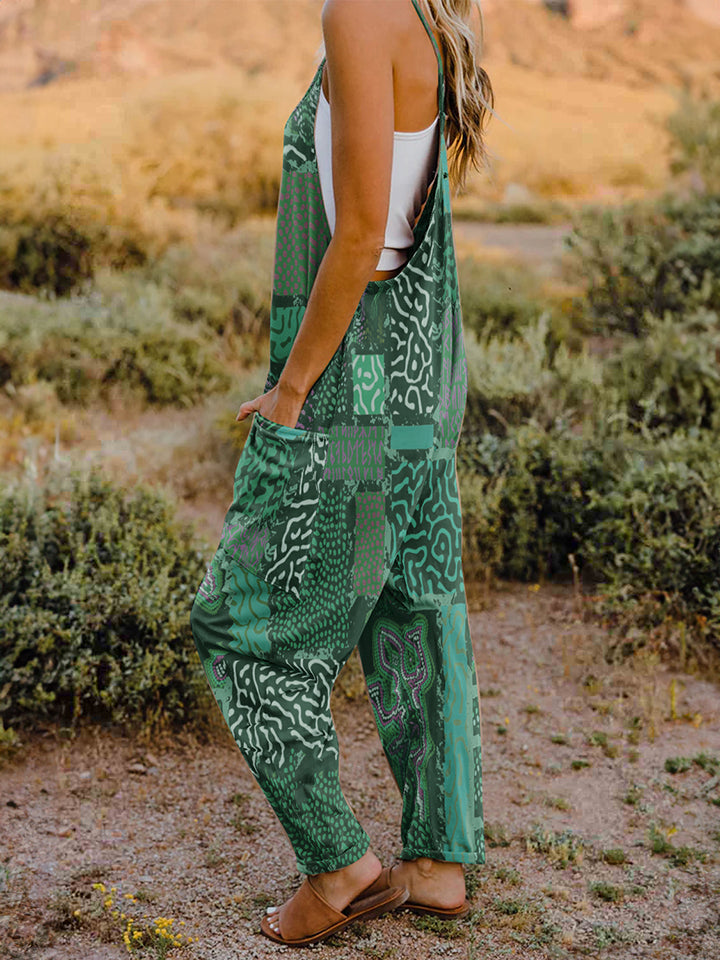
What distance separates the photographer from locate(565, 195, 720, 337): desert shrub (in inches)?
233

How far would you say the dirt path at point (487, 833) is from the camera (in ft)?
6.73

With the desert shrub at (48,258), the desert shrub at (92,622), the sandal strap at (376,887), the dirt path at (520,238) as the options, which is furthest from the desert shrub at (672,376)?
the desert shrub at (48,258)

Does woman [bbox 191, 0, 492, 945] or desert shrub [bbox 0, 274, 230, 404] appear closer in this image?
woman [bbox 191, 0, 492, 945]

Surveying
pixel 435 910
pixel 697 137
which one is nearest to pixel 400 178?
pixel 435 910

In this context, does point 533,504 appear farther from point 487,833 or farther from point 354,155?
point 354,155

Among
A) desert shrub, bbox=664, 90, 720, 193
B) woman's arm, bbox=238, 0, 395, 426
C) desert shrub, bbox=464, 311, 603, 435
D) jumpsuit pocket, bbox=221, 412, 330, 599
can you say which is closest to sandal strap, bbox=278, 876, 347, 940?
jumpsuit pocket, bbox=221, 412, 330, 599

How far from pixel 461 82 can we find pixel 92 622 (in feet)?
6.32

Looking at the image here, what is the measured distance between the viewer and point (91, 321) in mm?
6238

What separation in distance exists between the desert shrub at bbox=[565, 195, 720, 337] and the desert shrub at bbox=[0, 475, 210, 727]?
357 cm

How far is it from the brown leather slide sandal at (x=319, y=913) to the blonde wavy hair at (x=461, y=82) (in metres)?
1.45

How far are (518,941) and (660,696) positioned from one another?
1.35 metres

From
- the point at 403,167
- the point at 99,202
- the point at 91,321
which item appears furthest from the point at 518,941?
the point at 99,202

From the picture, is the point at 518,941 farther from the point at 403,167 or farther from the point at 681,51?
the point at 681,51

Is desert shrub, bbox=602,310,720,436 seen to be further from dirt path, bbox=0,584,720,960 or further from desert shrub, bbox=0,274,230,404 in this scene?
desert shrub, bbox=0,274,230,404
